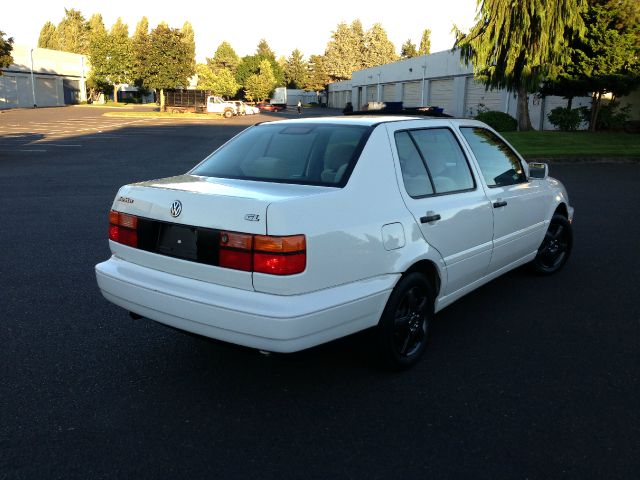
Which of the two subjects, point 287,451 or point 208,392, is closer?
point 287,451

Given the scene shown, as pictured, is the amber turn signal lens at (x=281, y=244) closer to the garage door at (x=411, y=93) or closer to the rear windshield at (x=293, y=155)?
the rear windshield at (x=293, y=155)

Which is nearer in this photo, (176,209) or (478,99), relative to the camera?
(176,209)

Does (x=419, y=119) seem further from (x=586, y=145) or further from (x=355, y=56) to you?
(x=355, y=56)

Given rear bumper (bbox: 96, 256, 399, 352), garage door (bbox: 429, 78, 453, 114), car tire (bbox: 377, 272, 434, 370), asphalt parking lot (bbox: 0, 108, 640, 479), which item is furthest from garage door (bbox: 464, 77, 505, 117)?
rear bumper (bbox: 96, 256, 399, 352)

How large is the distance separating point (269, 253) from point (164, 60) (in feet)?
191

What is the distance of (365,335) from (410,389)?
1.41 feet

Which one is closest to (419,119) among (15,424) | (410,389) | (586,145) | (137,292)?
(410,389)

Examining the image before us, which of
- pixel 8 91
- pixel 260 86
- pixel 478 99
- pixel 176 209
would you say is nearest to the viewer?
pixel 176 209

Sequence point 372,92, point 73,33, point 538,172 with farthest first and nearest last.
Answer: point 73,33
point 372,92
point 538,172

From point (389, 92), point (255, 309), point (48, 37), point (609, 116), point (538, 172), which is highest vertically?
→ point (48, 37)

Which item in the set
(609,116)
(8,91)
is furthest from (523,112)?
(8,91)

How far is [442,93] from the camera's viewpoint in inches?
1710

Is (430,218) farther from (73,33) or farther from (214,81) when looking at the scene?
(73,33)

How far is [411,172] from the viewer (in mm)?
3826
